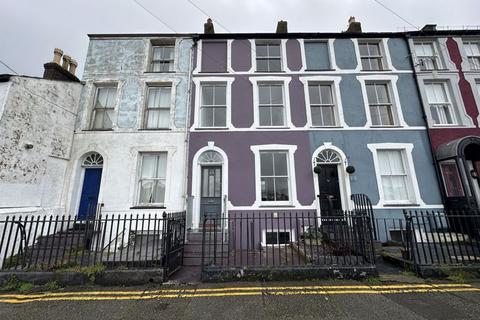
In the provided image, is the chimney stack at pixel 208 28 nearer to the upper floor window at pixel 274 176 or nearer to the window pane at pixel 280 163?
the upper floor window at pixel 274 176

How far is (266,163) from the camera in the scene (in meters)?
10.1

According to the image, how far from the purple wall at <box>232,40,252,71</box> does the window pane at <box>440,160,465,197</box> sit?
1043 centimetres

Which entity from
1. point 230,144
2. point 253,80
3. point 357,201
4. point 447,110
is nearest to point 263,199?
point 230,144

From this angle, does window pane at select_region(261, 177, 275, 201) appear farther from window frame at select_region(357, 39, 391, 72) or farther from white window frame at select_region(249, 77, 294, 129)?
window frame at select_region(357, 39, 391, 72)

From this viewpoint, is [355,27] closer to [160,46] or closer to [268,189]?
[268,189]

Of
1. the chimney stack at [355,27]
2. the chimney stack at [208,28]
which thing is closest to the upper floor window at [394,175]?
the chimney stack at [355,27]

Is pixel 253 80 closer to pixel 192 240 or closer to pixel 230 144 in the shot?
pixel 230 144

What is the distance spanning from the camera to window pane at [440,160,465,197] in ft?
31.3

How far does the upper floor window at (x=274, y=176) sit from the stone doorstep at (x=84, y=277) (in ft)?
18.4

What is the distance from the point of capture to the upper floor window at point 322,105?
10694 mm

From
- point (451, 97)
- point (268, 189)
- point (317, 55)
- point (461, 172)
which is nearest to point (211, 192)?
point (268, 189)

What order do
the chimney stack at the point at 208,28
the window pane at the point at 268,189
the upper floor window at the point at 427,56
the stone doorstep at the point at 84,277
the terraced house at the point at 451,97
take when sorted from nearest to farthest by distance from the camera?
the stone doorstep at the point at 84,277
the terraced house at the point at 451,97
the window pane at the point at 268,189
the upper floor window at the point at 427,56
the chimney stack at the point at 208,28

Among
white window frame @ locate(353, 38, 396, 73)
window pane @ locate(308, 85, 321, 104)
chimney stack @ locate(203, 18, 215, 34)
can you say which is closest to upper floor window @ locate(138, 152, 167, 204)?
chimney stack @ locate(203, 18, 215, 34)

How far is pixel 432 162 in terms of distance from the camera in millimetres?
9836
